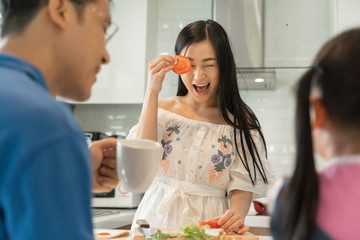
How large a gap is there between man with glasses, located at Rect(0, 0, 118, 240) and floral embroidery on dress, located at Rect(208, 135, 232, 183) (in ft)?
3.10

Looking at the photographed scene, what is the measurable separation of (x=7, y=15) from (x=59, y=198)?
1.16 ft

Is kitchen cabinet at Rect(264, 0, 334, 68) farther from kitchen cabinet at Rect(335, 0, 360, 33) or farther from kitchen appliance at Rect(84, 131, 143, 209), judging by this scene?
kitchen appliance at Rect(84, 131, 143, 209)

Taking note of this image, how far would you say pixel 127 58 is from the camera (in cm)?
326

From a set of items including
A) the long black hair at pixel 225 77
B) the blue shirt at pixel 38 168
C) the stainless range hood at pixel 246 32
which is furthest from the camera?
the stainless range hood at pixel 246 32

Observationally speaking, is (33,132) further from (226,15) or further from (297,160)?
(226,15)

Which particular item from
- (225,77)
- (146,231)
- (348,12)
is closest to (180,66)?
(225,77)

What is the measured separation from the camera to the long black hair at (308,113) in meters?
0.61

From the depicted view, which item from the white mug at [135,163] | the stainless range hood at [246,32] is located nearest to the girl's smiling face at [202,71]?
the white mug at [135,163]

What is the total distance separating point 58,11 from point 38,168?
30cm

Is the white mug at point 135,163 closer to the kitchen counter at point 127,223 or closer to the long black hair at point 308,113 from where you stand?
the long black hair at point 308,113

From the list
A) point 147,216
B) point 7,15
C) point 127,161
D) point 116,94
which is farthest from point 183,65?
point 116,94

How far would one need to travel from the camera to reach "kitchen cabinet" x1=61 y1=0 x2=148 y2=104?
3227mm

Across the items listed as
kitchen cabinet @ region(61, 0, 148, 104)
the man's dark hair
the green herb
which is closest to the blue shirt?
the man's dark hair

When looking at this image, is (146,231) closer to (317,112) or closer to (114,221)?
(317,112)
